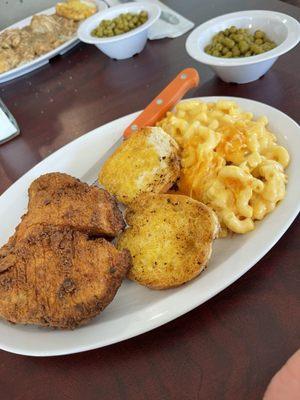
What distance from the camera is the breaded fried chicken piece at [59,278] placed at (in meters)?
0.80

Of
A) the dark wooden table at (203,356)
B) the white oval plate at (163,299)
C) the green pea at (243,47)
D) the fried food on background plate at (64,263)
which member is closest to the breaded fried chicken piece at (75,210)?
the fried food on background plate at (64,263)

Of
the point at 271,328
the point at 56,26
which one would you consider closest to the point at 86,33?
the point at 56,26

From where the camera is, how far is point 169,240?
88 cm

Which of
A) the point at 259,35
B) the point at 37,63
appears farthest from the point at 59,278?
the point at 37,63

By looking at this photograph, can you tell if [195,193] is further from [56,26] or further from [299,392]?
[56,26]

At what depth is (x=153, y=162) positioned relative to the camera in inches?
40.2

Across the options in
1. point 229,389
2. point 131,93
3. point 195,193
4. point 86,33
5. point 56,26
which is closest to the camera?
point 229,389

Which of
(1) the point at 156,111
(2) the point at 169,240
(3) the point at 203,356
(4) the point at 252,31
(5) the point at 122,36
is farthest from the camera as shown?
(5) the point at 122,36

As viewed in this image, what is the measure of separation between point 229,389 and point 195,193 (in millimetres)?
447

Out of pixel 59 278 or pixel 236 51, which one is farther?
pixel 236 51

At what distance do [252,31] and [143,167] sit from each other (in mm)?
752

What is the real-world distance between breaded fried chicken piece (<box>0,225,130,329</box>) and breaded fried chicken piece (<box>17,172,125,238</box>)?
0.04m

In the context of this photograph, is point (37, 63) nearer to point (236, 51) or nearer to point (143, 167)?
point (236, 51)

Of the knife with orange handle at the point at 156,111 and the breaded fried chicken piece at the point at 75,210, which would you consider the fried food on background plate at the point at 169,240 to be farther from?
the knife with orange handle at the point at 156,111
